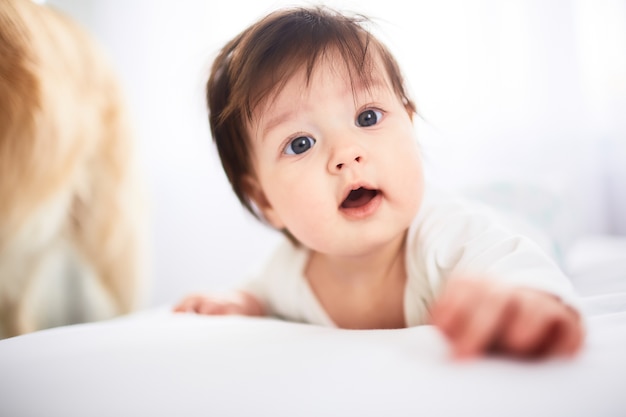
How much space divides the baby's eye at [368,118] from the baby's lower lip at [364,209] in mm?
106

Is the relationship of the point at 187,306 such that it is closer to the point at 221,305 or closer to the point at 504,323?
the point at 221,305

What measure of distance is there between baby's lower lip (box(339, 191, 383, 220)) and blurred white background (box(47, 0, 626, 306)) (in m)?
0.52

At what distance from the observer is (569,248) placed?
1.15 meters

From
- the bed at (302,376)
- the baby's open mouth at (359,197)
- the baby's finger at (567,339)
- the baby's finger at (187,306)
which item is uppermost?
the baby's open mouth at (359,197)

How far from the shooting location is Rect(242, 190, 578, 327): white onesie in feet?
1.64

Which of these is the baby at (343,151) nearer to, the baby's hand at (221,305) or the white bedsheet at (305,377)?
the white bedsheet at (305,377)

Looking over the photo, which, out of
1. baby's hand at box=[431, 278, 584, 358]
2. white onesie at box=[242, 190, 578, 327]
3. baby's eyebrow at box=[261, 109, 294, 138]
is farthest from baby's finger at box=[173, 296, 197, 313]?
baby's hand at box=[431, 278, 584, 358]

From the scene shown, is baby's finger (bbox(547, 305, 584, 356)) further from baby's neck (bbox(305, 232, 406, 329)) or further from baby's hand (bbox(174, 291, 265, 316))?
baby's hand (bbox(174, 291, 265, 316))

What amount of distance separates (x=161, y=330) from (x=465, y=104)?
3.66ft

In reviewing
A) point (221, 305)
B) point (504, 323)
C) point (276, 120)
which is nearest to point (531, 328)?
point (504, 323)

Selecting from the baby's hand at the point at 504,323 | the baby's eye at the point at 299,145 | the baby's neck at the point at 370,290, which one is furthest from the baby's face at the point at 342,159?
the baby's hand at the point at 504,323

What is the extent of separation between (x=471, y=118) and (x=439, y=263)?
89 centimetres

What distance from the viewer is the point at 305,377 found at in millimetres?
397

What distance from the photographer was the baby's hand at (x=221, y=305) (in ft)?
3.06
